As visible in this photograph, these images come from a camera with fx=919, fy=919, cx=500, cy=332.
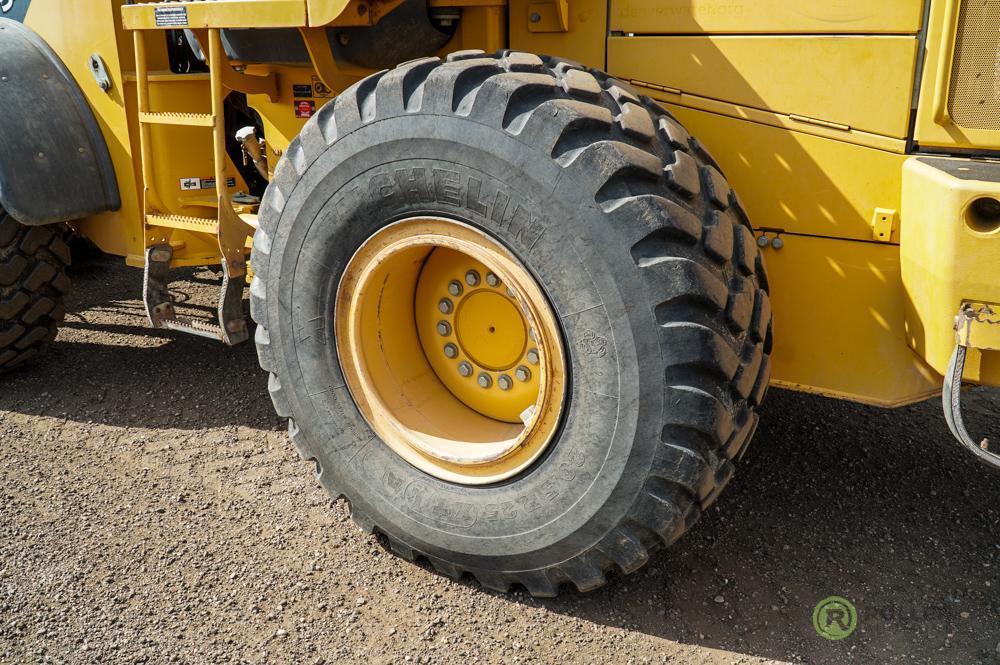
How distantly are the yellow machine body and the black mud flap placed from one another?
1.02m

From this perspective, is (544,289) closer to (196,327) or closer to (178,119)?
(196,327)

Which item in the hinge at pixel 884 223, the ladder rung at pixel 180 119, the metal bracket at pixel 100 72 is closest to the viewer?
the hinge at pixel 884 223

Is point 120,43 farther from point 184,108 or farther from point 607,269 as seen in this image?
point 607,269

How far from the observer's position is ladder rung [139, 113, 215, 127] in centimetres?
364

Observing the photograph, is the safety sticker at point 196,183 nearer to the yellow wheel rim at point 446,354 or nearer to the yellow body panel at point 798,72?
the yellow wheel rim at point 446,354

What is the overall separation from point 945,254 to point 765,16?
903mm

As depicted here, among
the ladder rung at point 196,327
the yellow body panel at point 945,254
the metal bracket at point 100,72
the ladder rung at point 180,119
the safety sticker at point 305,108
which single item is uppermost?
the metal bracket at point 100,72

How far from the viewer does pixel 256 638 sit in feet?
8.89

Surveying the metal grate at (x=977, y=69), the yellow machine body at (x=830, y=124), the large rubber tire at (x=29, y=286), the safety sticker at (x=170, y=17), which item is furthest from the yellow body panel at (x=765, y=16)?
the large rubber tire at (x=29, y=286)

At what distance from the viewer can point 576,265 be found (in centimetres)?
242

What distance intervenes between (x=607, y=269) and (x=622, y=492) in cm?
61

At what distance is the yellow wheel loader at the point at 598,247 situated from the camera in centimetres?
238

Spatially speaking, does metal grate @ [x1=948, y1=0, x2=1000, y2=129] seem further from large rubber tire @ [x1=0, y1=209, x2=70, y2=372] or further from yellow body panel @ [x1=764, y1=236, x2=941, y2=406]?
large rubber tire @ [x1=0, y1=209, x2=70, y2=372]

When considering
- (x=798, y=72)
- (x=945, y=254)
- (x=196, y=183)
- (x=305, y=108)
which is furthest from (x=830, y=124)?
(x=196, y=183)
